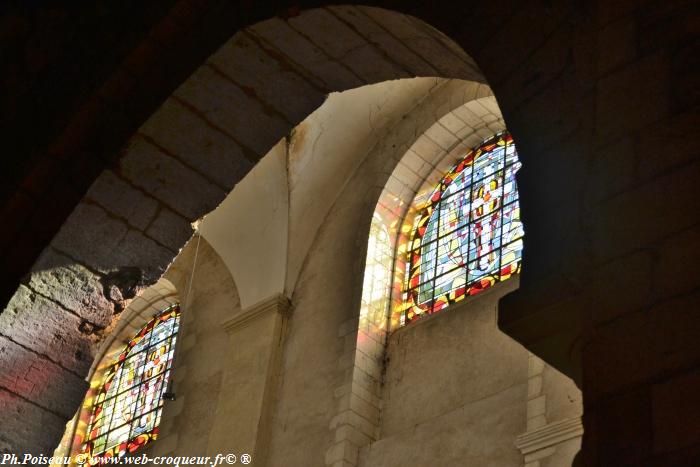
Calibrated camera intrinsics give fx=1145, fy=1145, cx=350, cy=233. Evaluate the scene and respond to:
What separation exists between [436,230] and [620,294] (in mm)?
8205

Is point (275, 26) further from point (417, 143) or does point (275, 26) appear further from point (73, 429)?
point (73, 429)

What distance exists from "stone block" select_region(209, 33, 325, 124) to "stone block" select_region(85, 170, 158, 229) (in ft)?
1.96

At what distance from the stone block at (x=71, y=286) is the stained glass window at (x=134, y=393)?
7504 mm

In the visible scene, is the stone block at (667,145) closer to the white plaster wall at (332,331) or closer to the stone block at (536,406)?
the stone block at (536,406)

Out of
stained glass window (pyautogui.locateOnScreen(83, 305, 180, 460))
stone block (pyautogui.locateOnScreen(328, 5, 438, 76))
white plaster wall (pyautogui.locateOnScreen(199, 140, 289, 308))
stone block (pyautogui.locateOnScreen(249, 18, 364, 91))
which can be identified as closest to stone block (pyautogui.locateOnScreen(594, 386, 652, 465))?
stone block (pyautogui.locateOnScreen(328, 5, 438, 76))

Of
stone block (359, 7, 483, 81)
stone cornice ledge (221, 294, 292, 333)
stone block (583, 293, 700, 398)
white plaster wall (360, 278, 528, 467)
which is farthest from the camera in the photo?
stone cornice ledge (221, 294, 292, 333)

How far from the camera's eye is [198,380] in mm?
11672

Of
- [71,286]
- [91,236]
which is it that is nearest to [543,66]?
[91,236]

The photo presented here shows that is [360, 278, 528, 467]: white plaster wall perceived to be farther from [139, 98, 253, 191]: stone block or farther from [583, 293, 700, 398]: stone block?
[583, 293, 700, 398]: stone block

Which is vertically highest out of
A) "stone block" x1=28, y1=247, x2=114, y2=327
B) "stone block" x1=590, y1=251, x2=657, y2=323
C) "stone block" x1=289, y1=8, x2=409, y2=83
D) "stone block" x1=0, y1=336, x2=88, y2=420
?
"stone block" x1=289, y1=8, x2=409, y2=83

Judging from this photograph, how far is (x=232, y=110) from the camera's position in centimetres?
464

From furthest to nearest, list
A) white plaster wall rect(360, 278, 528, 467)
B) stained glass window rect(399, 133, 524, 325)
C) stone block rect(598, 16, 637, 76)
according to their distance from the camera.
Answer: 1. stained glass window rect(399, 133, 524, 325)
2. white plaster wall rect(360, 278, 528, 467)
3. stone block rect(598, 16, 637, 76)

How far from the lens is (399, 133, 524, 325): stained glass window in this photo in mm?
9562

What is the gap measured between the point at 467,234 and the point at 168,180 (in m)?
5.68
